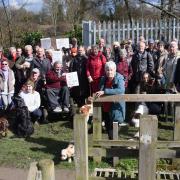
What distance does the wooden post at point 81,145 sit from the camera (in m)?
3.60

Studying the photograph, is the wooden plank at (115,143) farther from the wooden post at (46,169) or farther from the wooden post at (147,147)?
the wooden post at (46,169)

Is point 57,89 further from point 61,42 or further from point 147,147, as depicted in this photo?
point 147,147

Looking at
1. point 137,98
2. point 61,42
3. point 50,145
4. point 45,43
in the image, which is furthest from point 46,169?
point 45,43

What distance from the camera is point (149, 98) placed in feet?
20.3

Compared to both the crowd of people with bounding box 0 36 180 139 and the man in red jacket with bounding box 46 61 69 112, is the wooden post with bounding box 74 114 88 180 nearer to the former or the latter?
the crowd of people with bounding box 0 36 180 139

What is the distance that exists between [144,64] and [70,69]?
1808 mm

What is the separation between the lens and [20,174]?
6832mm

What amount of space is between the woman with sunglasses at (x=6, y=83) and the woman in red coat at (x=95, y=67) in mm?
1879

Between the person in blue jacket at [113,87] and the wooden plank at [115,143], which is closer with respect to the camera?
the wooden plank at [115,143]

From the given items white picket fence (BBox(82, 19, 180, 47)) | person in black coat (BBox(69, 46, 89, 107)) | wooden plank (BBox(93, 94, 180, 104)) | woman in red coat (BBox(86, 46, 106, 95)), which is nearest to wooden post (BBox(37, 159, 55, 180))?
wooden plank (BBox(93, 94, 180, 104))

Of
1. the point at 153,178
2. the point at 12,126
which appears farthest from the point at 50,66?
the point at 153,178

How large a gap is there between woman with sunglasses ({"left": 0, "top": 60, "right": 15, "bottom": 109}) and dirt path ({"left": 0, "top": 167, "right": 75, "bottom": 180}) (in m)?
3.51

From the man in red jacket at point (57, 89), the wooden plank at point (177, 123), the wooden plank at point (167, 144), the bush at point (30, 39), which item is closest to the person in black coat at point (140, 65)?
the man in red jacket at point (57, 89)

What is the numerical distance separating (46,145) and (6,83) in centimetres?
271
